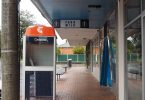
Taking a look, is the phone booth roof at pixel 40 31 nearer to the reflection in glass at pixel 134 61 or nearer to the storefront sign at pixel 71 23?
the reflection in glass at pixel 134 61

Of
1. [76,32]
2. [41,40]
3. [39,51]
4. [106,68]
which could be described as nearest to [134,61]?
[41,40]

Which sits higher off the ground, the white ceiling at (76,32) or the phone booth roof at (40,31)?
the white ceiling at (76,32)

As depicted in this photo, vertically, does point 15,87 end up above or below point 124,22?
below

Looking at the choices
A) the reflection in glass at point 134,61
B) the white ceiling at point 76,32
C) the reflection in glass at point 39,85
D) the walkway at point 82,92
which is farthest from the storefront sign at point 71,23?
the reflection in glass at point 134,61

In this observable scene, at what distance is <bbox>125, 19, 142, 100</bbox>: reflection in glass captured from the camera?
7.72 m

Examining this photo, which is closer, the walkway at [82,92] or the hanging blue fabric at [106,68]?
the walkway at [82,92]

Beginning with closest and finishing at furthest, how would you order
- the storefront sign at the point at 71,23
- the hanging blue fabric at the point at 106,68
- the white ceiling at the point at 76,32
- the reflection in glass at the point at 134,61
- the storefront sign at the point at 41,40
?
the reflection in glass at the point at 134,61 < the storefront sign at the point at 41,40 < the hanging blue fabric at the point at 106,68 < the storefront sign at the point at 71,23 < the white ceiling at the point at 76,32

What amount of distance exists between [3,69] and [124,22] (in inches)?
261

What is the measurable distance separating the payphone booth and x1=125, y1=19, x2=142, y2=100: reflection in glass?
7.10 feet

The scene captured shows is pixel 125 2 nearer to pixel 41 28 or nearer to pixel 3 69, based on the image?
pixel 41 28

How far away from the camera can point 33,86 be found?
10.2 meters

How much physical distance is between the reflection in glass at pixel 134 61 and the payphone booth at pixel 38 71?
85.2 inches

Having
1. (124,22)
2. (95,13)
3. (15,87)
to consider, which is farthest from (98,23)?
(15,87)

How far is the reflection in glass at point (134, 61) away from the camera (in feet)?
25.3
